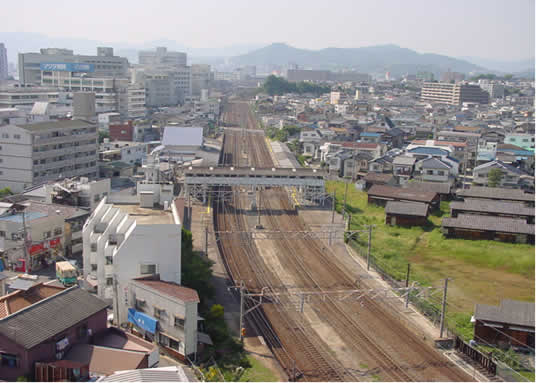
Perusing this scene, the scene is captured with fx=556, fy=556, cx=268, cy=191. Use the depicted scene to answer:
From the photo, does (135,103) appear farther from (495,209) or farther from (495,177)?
(495,209)

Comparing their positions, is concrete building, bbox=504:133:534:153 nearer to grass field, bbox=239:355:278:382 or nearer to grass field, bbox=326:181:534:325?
grass field, bbox=326:181:534:325

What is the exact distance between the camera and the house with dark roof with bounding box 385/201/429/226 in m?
17.4

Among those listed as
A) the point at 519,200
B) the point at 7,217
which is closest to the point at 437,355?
the point at 7,217

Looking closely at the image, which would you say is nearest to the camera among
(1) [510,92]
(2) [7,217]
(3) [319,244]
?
(2) [7,217]

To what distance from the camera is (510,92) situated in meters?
72.0

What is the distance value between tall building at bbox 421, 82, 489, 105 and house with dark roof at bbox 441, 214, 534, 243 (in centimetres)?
4923

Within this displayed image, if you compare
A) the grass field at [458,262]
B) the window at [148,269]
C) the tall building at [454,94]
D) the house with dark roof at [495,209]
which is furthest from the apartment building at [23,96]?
the tall building at [454,94]

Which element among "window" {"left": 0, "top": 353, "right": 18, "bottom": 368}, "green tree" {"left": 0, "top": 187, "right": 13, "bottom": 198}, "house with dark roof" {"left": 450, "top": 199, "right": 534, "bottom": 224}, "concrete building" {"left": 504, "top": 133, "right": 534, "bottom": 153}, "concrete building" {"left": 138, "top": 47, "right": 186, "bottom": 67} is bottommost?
"window" {"left": 0, "top": 353, "right": 18, "bottom": 368}

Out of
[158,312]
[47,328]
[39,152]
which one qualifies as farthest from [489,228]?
[39,152]

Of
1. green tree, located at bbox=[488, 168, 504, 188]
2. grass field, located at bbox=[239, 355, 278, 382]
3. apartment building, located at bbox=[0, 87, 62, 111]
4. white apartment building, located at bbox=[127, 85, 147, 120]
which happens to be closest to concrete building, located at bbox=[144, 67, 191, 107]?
white apartment building, located at bbox=[127, 85, 147, 120]

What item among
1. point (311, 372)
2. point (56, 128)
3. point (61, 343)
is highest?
point (56, 128)

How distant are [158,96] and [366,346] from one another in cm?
4225

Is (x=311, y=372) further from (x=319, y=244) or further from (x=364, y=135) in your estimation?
(x=364, y=135)

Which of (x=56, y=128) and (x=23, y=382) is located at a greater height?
(x=56, y=128)
